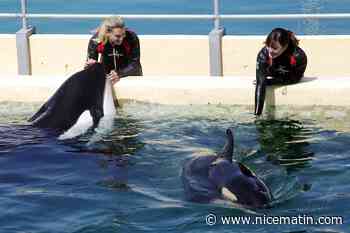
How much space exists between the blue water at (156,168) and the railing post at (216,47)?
120 centimetres

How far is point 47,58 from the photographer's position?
36.9 ft

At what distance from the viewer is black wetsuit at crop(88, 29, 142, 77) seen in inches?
396

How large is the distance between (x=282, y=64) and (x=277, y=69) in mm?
73

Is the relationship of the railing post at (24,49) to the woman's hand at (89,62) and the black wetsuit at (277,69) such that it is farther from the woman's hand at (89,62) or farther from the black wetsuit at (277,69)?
the black wetsuit at (277,69)

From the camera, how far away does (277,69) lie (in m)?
9.25

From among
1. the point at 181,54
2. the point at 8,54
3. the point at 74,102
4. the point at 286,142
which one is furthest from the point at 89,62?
the point at 286,142

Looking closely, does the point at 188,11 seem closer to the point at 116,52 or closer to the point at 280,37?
the point at 116,52

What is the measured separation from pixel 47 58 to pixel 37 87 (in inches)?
49.7

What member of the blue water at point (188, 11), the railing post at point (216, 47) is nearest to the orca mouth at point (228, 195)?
the railing post at point (216, 47)

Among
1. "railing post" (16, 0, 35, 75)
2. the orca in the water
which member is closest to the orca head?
the orca in the water

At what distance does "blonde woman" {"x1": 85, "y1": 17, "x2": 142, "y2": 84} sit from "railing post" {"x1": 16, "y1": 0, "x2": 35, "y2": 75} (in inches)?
50.0

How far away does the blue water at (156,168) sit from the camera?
663cm

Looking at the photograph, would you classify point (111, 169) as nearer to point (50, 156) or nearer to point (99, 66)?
point (50, 156)

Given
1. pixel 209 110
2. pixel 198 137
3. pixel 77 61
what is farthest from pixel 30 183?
pixel 77 61
